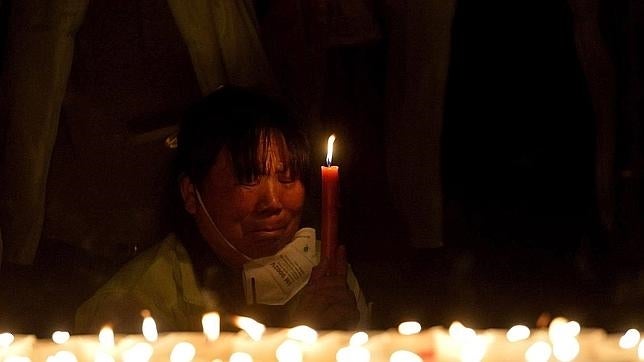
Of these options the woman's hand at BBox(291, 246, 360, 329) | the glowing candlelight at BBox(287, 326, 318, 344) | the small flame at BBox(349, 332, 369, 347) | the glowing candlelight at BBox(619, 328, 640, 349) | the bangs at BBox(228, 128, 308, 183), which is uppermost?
the bangs at BBox(228, 128, 308, 183)

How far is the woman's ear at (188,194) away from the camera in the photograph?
4.37ft

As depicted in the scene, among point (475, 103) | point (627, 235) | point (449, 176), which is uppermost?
point (475, 103)

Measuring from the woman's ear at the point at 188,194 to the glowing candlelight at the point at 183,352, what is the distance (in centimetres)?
38

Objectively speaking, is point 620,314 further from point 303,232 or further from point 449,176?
point 303,232

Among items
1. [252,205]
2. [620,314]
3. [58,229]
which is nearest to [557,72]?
[620,314]

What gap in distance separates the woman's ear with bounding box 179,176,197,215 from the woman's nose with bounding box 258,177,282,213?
0.10m

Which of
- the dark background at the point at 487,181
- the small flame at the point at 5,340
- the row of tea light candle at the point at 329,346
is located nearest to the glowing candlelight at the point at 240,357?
the row of tea light candle at the point at 329,346

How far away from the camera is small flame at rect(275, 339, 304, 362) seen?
940 mm

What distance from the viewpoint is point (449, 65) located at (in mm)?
1467

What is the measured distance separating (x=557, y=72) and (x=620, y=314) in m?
0.37

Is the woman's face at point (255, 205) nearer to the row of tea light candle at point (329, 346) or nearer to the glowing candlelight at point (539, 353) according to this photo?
the row of tea light candle at point (329, 346)

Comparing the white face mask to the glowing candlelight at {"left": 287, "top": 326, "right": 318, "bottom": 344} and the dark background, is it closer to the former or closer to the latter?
the dark background

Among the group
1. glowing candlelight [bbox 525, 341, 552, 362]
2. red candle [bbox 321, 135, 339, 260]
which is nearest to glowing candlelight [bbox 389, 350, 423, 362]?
glowing candlelight [bbox 525, 341, 552, 362]

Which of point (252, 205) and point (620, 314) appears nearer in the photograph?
point (252, 205)
